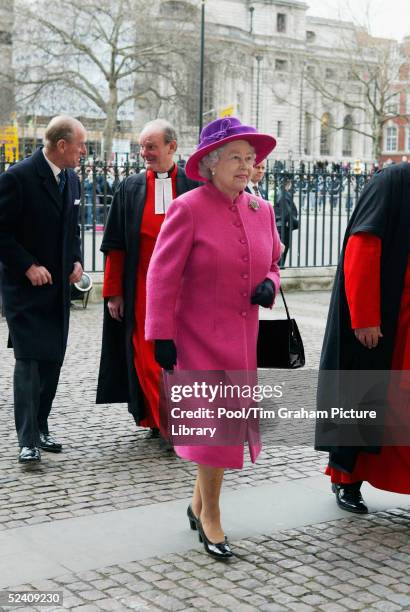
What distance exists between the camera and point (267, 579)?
12.0ft

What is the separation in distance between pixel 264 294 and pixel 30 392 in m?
1.88

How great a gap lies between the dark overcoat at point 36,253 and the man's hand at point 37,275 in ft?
0.09

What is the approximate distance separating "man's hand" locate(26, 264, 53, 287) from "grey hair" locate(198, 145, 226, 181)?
60.4 inches

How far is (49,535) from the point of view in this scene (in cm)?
411

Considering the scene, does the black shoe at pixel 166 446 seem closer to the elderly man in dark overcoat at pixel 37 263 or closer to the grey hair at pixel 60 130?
the elderly man in dark overcoat at pixel 37 263

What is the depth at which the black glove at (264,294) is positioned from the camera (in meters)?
3.90

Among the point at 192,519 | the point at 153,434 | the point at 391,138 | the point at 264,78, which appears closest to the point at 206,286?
the point at 192,519

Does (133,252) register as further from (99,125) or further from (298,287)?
(99,125)

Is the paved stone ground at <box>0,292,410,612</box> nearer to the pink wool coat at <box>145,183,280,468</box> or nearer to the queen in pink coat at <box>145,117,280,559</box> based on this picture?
the queen in pink coat at <box>145,117,280,559</box>

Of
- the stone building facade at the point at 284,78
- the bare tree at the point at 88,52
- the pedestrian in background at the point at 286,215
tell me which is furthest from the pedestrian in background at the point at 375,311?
the stone building facade at the point at 284,78

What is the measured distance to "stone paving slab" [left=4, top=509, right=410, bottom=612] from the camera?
3418 mm

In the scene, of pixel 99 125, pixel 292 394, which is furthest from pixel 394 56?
pixel 292 394

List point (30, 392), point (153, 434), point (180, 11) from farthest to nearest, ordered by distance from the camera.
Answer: point (180, 11), point (153, 434), point (30, 392)

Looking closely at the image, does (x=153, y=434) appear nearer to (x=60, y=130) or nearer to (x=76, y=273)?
(x=76, y=273)
